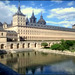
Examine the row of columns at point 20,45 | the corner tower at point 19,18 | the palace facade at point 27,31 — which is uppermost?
the corner tower at point 19,18

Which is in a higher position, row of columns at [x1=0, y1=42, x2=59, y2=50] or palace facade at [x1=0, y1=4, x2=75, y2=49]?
palace facade at [x1=0, y1=4, x2=75, y2=49]

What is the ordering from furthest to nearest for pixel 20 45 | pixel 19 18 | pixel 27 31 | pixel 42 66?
pixel 27 31
pixel 19 18
pixel 20 45
pixel 42 66

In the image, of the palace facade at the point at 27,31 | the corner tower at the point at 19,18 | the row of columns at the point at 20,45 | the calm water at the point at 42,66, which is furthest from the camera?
the corner tower at the point at 19,18

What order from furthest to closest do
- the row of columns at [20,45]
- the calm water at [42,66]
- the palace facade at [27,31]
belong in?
the palace facade at [27,31]
the row of columns at [20,45]
the calm water at [42,66]

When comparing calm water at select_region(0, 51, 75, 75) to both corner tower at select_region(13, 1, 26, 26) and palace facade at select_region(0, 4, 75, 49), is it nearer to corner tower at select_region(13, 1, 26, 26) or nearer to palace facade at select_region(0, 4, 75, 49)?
palace facade at select_region(0, 4, 75, 49)

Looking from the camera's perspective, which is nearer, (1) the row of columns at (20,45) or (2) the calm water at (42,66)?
(2) the calm water at (42,66)

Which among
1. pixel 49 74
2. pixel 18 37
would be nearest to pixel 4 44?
pixel 18 37

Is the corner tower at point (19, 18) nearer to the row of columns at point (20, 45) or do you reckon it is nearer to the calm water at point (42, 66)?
the row of columns at point (20, 45)

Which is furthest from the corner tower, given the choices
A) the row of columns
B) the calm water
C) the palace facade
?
the calm water

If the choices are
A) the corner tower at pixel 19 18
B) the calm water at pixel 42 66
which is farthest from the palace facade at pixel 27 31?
the calm water at pixel 42 66

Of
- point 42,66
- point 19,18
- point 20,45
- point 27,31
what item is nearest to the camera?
point 42,66

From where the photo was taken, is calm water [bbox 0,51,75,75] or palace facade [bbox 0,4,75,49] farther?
palace facade [bbox 0,4,75,49]

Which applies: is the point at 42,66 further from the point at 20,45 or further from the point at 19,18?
the point at 19,18

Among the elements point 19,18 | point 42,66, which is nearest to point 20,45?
point 19,18
